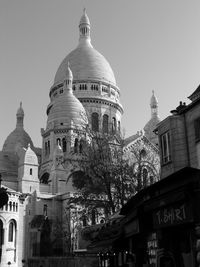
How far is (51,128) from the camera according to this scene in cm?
6519

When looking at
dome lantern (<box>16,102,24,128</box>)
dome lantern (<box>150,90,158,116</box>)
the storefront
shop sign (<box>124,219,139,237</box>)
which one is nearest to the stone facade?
the storefront

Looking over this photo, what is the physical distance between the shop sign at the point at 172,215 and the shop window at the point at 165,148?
5.26m

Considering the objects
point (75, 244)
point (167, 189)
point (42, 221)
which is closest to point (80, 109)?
point (42, 221)

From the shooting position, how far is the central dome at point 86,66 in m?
80.9

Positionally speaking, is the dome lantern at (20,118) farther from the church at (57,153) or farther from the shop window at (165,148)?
the shop window at (165,148)

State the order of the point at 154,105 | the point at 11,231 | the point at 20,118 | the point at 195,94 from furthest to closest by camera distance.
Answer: the point at 154,105
the point at 20,118
the point at 11,231
the point at 195,94

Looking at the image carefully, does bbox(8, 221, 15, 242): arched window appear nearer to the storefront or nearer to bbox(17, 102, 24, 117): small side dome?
bbox(17, 102, 24, 117): small side dome

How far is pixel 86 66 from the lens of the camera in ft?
269

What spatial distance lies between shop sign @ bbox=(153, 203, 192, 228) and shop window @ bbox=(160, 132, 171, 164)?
17.3 feet

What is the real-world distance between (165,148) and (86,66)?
66342 millimetres

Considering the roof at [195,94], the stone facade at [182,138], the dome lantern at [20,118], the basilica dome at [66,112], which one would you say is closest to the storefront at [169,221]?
the stone facade at [182,138]

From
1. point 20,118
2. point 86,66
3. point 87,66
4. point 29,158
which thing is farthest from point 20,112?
point 29,158

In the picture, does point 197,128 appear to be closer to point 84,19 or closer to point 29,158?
point 29,158

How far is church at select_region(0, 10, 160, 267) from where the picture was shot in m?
52.9
